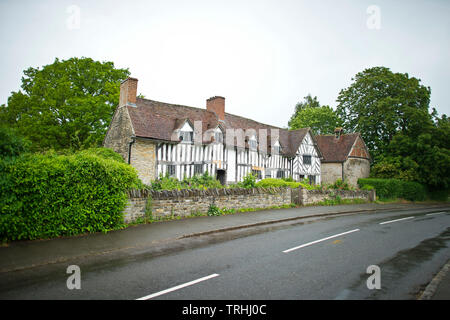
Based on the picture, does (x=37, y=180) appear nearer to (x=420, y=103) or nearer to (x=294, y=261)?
(x=294, y=261)

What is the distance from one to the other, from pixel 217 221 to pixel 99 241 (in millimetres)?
4686

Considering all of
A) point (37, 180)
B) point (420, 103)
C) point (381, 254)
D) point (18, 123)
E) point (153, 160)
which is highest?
point (420, 103)

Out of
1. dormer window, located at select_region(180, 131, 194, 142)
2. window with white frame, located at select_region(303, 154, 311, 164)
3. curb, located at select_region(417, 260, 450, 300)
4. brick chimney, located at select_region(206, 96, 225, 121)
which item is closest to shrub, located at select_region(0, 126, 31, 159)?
curb, located at select_region(417, 260, 450, 300)

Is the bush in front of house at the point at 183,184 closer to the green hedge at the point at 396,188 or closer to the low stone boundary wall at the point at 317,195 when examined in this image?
the low stone boundary wall at the point at 317,195

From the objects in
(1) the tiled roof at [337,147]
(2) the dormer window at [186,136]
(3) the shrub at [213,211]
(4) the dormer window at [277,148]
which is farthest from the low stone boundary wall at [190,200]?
(1) the tiled roof at [337,147]

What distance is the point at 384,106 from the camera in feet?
107

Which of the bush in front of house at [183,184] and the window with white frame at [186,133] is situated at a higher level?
the window with white frame at [186,133]

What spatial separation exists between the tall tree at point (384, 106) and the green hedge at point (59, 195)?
33329mm

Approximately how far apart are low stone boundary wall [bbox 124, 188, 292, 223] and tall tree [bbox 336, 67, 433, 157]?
25.0 meters

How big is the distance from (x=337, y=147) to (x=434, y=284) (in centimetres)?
3278

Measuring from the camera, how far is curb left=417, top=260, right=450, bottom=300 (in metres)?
4.30

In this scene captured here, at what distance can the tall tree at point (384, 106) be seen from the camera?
3222 centimetres

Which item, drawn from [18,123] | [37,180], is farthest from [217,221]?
[18,123]
